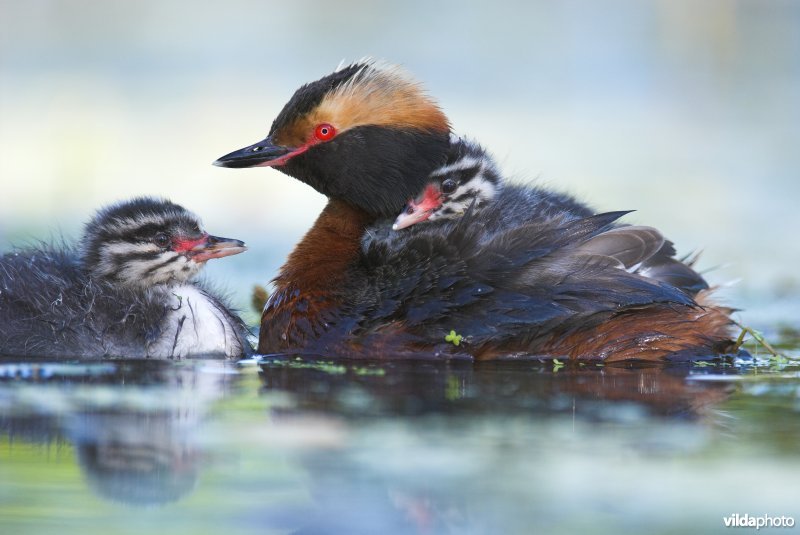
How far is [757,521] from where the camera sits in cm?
374

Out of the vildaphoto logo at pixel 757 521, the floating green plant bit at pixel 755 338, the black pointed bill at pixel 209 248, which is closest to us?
the vildaphoto logo at pixel 757 521

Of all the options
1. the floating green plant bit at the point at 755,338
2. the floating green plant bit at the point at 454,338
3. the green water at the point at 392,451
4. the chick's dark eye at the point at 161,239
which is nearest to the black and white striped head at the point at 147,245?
the chick's dark eye at the point at 161,239

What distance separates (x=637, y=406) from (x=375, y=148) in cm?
271

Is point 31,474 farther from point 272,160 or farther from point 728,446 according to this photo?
point 272,160

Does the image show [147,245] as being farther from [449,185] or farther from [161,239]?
[449,185]

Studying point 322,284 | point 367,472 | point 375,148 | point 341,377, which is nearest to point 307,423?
point 367,472

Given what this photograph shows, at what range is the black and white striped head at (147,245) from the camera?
7371mm

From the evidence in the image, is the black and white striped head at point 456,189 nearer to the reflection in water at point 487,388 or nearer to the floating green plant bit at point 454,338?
the floating green plant bit at point 454,338

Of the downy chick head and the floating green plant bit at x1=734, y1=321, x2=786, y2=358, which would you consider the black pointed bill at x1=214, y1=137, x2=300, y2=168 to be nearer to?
the downy chick head

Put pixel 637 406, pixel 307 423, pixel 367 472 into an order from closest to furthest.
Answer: pixel 367 472 → pixel 307 423 → pixel 637 406

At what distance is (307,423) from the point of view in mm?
4910

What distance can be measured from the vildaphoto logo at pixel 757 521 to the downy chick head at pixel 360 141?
4006 mm

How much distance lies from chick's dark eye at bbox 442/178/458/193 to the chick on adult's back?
119cm

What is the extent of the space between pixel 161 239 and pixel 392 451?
3.40 meters
